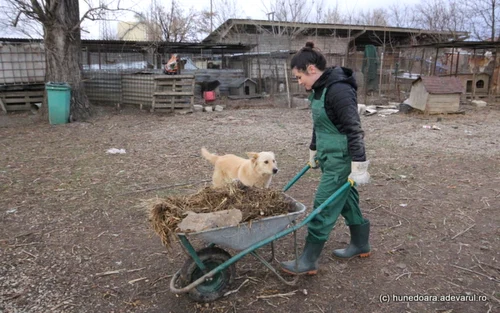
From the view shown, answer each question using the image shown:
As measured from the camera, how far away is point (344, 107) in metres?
2.71

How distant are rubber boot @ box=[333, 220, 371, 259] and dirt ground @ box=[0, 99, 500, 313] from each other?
8 centimetres

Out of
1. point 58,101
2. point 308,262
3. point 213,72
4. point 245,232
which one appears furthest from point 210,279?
point 213,72

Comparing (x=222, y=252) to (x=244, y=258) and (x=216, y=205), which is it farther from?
(x=244, y=258)

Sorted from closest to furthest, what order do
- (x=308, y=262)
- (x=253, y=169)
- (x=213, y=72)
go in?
(x=308, y=262) → (x=253, y=169) → (x=213, y=72)

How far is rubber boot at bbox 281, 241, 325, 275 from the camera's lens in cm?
299

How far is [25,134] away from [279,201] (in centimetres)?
870

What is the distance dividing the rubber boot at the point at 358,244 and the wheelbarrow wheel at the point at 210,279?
1.15m

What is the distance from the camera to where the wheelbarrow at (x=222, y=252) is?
2.48 metres

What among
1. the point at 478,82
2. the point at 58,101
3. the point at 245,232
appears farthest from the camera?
the point at 478,82

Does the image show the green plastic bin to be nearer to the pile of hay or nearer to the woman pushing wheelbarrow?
the pile of hay

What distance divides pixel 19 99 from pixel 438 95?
48.5 feet

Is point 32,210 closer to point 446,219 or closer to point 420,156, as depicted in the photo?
point 446,219

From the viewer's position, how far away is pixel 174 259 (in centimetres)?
338

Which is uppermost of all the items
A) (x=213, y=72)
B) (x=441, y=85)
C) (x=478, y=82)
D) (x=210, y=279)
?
(x=213, y=72)
